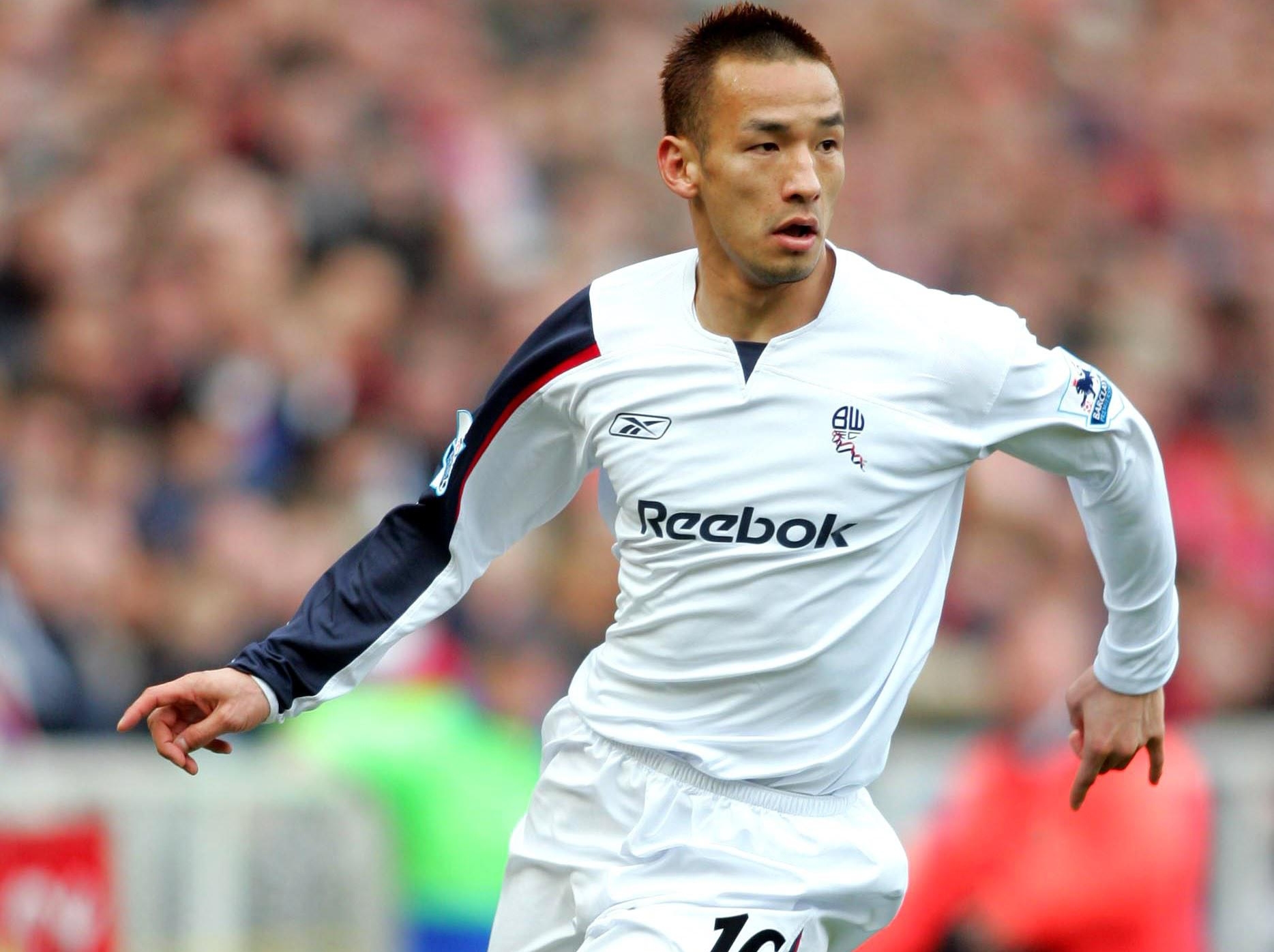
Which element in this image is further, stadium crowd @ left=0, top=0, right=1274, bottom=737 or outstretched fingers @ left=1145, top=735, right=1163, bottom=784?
stadium crowd @ left=0, top=0, right=1274, bottom=737

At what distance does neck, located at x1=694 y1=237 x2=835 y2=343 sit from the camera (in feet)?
13.2

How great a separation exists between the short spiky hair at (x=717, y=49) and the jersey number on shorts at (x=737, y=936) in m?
1.47

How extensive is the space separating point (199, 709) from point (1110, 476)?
71.9 inches

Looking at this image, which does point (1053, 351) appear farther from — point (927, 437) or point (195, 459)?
point (195, 459)

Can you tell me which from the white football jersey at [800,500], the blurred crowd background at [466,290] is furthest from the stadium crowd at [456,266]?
the white football jersey at [800,500]

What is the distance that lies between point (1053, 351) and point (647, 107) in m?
8.61

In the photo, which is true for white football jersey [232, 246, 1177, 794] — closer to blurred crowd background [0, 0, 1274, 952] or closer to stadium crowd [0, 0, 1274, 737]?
blurred crowd background [0, 0, 1274, 952]

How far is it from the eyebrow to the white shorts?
1204 mm

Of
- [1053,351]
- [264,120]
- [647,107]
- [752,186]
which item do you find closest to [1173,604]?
[1053,351]

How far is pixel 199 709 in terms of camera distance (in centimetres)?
409

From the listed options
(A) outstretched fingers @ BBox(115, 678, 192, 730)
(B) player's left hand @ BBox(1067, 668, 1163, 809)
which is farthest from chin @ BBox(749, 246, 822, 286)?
(A) outstretched fingers @ BBox(115, 678, 192, 730)

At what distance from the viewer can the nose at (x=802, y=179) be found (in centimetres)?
383

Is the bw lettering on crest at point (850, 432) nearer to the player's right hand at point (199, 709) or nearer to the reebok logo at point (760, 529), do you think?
the reebok logo at point (760, 529)

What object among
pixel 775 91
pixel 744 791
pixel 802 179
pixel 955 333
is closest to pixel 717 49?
pixel 775 91
